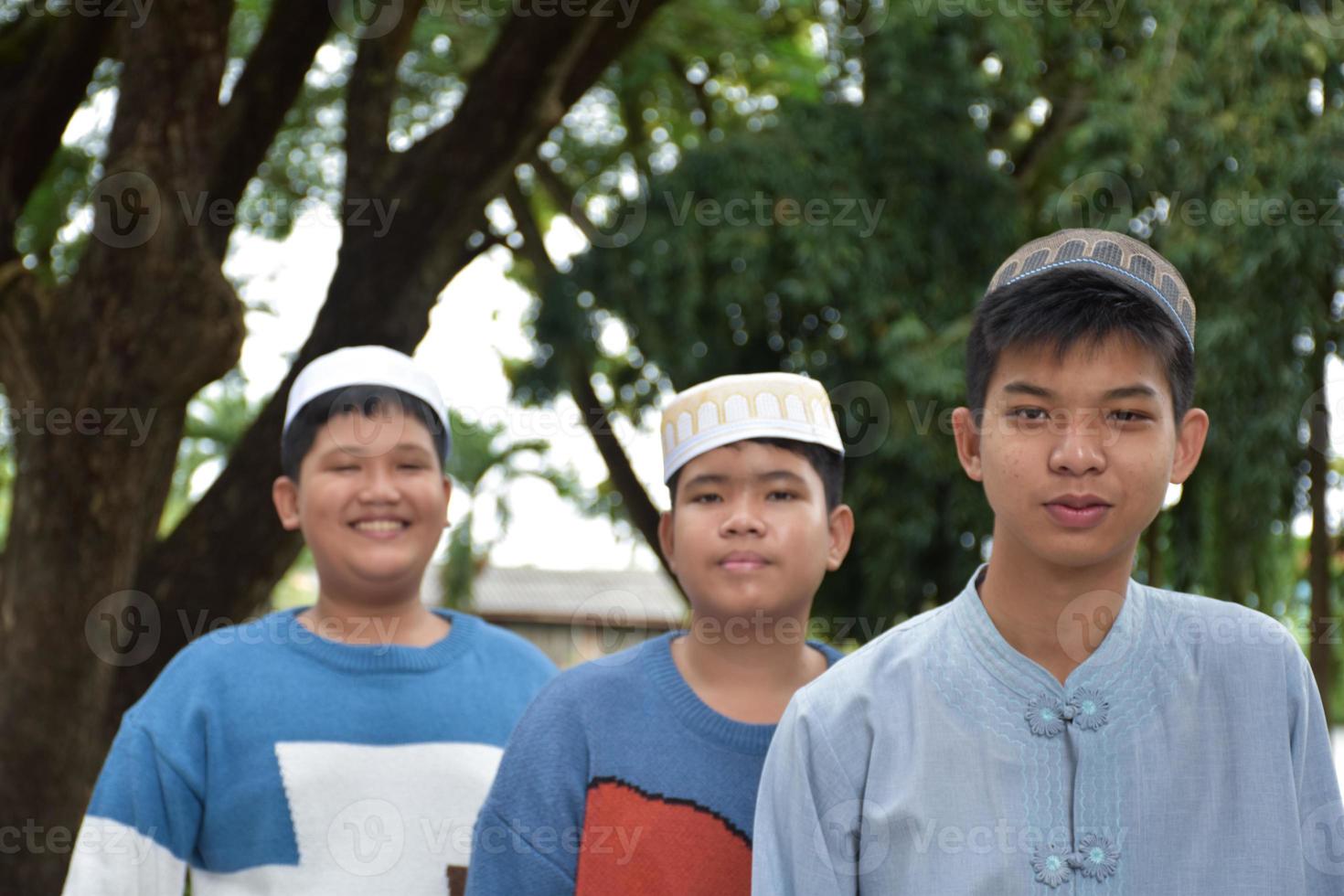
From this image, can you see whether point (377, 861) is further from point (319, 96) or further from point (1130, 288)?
point (319, 96)

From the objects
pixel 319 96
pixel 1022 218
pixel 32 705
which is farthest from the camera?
pixel 319 96

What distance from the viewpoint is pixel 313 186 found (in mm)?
9859

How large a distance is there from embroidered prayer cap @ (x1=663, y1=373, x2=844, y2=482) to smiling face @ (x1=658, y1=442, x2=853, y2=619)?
0.03 meters

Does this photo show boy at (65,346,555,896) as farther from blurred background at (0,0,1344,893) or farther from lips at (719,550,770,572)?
blurred background at (0,0,1344,893)

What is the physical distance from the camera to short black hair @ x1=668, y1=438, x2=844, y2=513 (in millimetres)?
2861

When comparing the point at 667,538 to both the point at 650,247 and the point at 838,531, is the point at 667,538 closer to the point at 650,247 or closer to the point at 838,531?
the point at 838,531

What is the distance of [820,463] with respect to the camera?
2926 mm

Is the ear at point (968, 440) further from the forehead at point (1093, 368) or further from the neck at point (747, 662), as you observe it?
the neck at point (747, 662)

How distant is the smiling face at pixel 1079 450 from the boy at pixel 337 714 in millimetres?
1454

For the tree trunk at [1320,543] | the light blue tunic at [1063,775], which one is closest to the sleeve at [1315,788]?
the light blue tunic at [1063,775]

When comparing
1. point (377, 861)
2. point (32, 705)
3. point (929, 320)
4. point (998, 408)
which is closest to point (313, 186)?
point (929, 320)

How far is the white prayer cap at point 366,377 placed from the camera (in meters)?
3.32

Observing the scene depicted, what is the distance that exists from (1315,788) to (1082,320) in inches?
27.7

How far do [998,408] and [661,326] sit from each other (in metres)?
5.50
